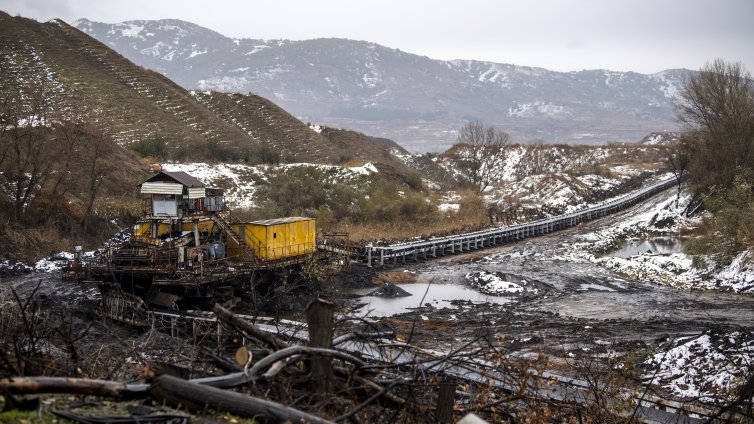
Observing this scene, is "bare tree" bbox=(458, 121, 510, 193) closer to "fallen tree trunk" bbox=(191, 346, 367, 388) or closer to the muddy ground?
the muddy ground

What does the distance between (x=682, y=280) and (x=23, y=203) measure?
32.3 m

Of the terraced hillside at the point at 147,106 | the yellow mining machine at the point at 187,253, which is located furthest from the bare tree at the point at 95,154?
the yellow mining machine at the point at 187,253

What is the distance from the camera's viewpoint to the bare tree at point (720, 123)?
36.3m

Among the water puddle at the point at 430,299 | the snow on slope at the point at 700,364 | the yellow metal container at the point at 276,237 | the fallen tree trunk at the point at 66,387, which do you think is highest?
the fallen tree trunk at the point at 66,387

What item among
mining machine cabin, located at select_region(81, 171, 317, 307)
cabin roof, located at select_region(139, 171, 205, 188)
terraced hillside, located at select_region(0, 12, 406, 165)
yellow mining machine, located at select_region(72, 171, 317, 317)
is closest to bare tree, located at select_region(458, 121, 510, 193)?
terraced hillside, located at select_region(0, 12, 406, 165)

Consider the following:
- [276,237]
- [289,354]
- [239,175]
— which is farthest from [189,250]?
[239,175]

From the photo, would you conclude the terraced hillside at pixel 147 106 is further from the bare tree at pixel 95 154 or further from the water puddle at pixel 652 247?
the water puddle at pixel 652 247

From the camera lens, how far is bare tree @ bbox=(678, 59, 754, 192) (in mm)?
36312

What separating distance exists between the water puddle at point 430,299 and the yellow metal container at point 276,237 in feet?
12.5

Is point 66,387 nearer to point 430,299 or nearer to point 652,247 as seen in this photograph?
point 430,299

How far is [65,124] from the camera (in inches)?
1626

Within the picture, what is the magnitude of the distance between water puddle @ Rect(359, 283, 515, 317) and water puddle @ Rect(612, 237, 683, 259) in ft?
39.1

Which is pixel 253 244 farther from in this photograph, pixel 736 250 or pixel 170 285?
pixel 736 250

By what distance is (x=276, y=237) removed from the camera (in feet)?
81.9
